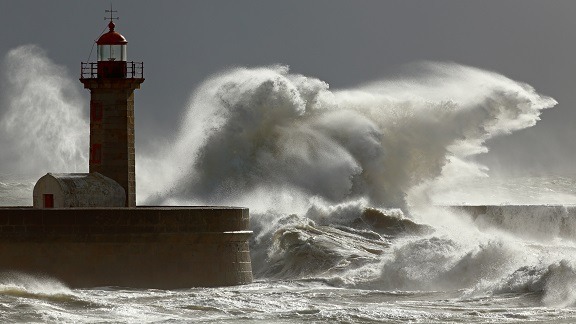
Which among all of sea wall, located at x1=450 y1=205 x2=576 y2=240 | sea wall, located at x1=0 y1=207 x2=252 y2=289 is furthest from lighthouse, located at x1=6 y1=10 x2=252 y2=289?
sea wall, located at x1=450 y1=205 x2=576 y2=240

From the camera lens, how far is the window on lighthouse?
18.2 meters

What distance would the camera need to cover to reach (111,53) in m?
18.2

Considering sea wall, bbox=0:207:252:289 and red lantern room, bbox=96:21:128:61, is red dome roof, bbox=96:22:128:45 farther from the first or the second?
sea wall, bbox=0:207:252:289

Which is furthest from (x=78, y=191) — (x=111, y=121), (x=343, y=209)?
(x=343, y=209)

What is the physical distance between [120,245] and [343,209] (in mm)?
7331

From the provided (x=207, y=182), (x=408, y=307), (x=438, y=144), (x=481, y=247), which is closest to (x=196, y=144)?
(x=207, y=182)

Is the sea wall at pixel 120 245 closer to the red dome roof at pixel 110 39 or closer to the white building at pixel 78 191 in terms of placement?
the white building at pixel 78 191

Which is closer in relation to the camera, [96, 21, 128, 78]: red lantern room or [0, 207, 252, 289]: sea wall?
[0, 207, 252, 289]: sea wall

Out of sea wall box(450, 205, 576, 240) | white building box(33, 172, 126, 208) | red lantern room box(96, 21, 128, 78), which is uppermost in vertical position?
red lantern room box(96, 21, 128, 78)

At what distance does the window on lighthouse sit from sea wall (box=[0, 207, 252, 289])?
2.37 metres

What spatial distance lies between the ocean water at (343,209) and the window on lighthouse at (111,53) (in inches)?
125

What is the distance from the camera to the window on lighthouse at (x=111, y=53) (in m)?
18.2

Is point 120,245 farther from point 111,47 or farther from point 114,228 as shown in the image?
point 111,47

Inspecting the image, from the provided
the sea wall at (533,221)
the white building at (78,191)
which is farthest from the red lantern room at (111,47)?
the sea wall at (533,221)
